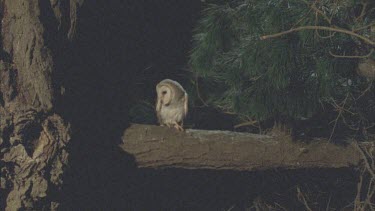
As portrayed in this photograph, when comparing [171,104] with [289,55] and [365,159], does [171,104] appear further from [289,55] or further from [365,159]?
[365,159]

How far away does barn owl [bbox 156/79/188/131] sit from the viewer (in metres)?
4.22

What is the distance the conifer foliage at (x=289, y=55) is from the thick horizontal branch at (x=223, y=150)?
0.54 ft

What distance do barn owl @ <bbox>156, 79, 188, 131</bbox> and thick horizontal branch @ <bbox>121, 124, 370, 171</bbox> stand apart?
565 mm

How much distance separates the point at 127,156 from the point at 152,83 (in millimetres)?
1527

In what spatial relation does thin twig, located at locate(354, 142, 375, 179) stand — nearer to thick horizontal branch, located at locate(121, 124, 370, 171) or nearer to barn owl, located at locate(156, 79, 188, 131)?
thick horizontal branch, located at locate(121, 124, 370, 171)

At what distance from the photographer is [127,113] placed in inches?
164

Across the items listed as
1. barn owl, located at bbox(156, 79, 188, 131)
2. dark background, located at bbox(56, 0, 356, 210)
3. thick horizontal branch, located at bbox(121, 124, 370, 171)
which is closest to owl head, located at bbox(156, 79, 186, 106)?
barn owl, located at bbox(156, 79, 188, 131)

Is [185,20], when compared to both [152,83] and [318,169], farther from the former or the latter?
[318,169]

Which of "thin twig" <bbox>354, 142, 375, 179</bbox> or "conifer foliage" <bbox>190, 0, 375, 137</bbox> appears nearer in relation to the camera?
"conifer foliage" <bbox>190, 0, 375, 137</bbox>

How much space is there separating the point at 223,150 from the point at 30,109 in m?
0.94

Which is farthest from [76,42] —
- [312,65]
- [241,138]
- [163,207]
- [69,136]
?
[163,207]

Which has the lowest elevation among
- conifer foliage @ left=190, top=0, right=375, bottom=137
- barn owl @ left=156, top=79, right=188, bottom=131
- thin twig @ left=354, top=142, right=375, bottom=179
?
A: thin twig @ left=354, top=142, right=375, bottom=179

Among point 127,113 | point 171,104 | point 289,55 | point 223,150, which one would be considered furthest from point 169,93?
point 289,55

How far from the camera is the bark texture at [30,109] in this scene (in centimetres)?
319
